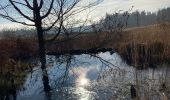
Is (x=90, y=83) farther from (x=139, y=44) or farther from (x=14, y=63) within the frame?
(x=14, y=63)

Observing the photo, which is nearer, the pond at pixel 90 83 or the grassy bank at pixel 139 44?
the pond at pixel 90 83

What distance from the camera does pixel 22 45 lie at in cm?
1936

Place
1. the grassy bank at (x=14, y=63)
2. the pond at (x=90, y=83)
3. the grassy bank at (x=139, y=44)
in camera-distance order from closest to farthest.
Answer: the pond at (x=90, y=83) < the grassy bank at (x=14, y=63) < the grassy bank at (x=139, y=44)

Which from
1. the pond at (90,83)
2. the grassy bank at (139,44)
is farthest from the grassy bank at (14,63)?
the grassy bank at (139,44)

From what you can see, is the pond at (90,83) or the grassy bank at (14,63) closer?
the pond at (90,83)

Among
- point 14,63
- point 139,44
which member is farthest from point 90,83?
point 14,63

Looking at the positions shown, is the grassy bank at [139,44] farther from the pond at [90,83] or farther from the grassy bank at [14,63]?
the grassy bank at [14,63]

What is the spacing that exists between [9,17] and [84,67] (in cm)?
480

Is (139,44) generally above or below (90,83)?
above

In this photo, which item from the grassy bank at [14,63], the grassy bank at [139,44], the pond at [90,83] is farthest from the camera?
the grassy bank at [139,44]

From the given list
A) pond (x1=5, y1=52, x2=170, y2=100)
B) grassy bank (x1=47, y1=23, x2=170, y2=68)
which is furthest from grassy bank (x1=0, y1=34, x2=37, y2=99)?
grassy bank (x1=47, y1=23, x2=170, y2=68)

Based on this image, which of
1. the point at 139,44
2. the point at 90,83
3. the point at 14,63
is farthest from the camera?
the point at 14,63

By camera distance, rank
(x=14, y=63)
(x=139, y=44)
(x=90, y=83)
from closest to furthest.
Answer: (x=90, y=83) → (x=139, y=44) → (x=14, y=63)

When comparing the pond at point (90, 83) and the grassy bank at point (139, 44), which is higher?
the grassy bank at point (139, 44)
